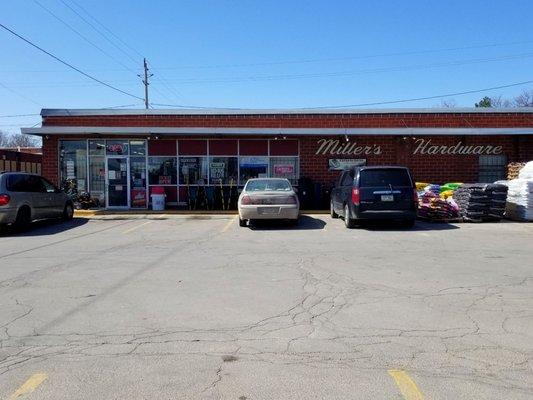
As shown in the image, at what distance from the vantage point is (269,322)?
18.0 ft

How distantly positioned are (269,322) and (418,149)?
17.0 metres

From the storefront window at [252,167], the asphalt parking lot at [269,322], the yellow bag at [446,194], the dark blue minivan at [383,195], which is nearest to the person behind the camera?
the asphalt parking lot at [269,322]

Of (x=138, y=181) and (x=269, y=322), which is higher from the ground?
(x=138, y=181)

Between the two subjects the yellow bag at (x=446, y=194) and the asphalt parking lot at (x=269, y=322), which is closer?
the asphalt parking lot at (x=269, y=322)

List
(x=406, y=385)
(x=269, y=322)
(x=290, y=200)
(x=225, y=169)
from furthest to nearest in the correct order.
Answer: (x=225, y=169)
(x=290, y=200)
(x=269, y=322)
(x=406, y=385)

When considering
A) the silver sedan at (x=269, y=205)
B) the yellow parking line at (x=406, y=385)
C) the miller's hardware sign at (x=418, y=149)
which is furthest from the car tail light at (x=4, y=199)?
the yellow parking line at (x=406, y=385)

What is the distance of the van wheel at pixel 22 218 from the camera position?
47.6 feet

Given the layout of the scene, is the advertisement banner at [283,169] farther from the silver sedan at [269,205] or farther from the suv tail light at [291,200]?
the suv tail light at [291,200]

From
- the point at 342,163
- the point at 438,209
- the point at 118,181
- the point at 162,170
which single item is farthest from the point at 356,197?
the point at 118,181

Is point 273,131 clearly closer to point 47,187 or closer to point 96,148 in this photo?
point 96,148

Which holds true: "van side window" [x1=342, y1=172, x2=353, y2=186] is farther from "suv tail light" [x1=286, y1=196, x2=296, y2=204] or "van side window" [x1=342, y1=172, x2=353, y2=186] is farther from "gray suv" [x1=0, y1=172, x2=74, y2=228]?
"gray suv" [x1=0, y1=172, x2=74, y2=228]

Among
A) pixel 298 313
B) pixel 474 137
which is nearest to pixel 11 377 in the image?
pixel 298 313

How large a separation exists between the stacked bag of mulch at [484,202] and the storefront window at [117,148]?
13.3m

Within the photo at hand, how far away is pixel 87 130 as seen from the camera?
20000 millimetres
